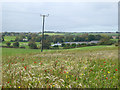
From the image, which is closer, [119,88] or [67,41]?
[119,88]

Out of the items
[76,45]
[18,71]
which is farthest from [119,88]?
[76,45]

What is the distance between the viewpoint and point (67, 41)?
70.2 ft

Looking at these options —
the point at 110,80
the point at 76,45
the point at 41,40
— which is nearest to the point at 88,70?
the point at 110,80

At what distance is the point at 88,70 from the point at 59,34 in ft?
54.5

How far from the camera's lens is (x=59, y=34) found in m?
22.1

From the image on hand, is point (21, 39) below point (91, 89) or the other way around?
the other way around

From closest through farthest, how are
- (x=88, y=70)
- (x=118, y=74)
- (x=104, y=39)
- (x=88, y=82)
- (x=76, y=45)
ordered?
1. (x=88, y=82)
2. (x=118, y=74)
3. (x=88, y=70)
4. (x=76, y=45)
5. (x=104, y=39)

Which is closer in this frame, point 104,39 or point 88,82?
point 88,82

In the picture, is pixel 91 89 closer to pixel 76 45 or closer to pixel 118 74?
pixel 118 74

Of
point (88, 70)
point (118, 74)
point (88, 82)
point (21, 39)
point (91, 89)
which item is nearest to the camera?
point (91, 89)

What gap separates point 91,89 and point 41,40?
826 inches

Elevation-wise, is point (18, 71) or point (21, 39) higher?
point (21, 39)

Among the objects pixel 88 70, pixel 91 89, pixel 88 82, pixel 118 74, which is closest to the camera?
pixel 91 89

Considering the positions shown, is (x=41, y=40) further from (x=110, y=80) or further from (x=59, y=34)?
(x=110, y=80)
